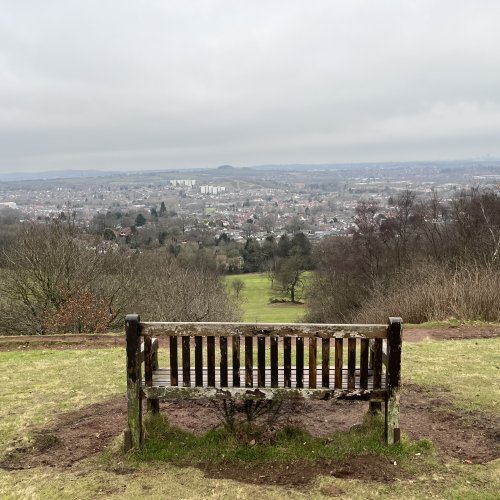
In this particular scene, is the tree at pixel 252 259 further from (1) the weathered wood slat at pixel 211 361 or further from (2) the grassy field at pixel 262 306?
(1) the weathered wood slat at pixel 211 361

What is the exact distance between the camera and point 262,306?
5509 cm

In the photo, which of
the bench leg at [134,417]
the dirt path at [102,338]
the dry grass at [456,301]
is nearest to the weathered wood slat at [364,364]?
the bench leg at [134,417]

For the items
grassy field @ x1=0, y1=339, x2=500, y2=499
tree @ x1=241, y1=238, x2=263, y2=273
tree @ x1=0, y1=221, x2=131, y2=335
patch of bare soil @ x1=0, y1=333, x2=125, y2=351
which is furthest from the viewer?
tree @ x1=241, y1=238, x2=263, y2=273

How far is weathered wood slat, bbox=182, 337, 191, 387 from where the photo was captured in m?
5.45

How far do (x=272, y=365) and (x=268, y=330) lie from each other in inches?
15.1

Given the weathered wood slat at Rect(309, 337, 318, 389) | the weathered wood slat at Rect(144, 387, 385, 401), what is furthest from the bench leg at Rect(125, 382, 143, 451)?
the weathered wood slat at Rect(309, 337, 318, 389)

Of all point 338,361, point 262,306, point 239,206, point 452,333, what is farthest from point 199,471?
point 239,206

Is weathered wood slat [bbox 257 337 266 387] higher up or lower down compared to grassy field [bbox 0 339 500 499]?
higher up

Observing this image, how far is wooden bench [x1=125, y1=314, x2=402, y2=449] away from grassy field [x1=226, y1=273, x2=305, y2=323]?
36260 millimetres

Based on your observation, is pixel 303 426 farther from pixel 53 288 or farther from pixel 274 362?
pixel 53 288

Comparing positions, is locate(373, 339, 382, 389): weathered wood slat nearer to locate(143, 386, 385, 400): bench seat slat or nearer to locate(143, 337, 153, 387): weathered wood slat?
locate(143, 386, 385, 400): bench seat slat

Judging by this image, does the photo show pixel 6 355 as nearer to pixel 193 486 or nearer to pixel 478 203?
pixel 193 486

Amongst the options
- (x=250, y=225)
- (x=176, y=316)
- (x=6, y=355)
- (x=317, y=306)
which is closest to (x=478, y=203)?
(x=317, y=306)

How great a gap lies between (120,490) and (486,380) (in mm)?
5932
